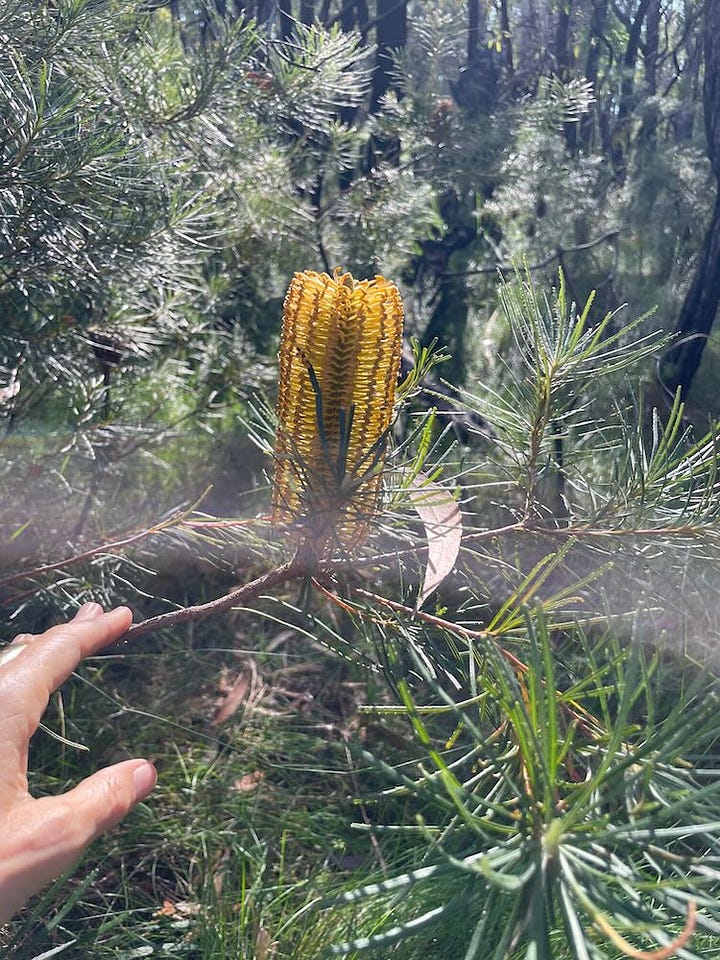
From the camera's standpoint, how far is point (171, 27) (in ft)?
4.06

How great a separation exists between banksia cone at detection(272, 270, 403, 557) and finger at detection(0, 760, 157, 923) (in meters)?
0.18

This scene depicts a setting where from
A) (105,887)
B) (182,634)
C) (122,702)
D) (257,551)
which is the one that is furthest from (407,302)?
(105,887)

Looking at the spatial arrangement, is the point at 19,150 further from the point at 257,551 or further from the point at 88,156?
the point at 257,551

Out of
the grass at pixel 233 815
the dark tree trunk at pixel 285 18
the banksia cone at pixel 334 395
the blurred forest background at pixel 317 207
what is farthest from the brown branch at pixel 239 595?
the dark tree trunk at pixel 285 18

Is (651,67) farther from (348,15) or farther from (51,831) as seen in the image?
(51,831)

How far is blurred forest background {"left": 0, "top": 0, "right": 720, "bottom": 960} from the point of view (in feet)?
2.69

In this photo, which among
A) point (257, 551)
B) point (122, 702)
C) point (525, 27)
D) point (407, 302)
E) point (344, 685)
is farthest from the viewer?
point (407, 302)

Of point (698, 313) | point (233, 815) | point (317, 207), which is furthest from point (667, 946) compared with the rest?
point (317, 207)

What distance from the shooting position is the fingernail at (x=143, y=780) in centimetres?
45

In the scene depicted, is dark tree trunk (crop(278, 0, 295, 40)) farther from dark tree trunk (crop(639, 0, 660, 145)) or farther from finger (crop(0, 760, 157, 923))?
finger (crop(0, 760, 157, 923))

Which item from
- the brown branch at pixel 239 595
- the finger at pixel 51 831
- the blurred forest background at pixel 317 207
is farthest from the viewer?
the blurred forest background at pixel 317 207

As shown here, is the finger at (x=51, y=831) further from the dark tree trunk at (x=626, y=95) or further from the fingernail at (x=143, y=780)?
the dark tree trunk at (x=626, y=95)

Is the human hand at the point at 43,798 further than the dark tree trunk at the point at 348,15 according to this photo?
No

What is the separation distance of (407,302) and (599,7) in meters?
0.62
